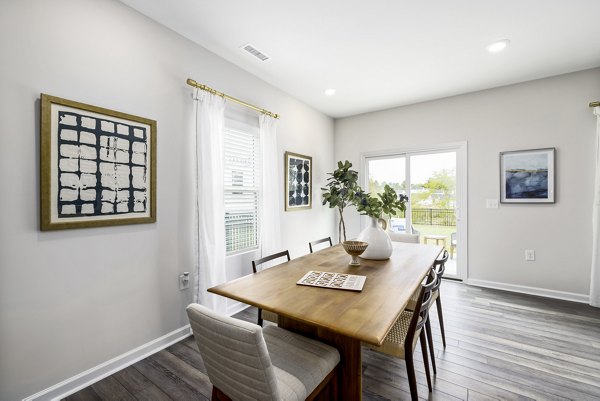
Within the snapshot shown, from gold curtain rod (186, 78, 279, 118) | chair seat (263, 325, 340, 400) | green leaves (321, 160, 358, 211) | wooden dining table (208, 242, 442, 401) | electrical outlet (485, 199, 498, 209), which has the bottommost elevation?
chair seat (263, 325, 340, 400)

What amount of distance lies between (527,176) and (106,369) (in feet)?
15.8

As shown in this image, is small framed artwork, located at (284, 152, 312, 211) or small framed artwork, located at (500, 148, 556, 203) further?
small framed artwork, located at (284, 152, 312, 211)

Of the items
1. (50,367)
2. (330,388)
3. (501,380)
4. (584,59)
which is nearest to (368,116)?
(584,59)

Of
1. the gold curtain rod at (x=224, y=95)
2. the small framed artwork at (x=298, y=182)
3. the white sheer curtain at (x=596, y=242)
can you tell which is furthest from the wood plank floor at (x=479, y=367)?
the gold curtain rod at (x=224, y=95)

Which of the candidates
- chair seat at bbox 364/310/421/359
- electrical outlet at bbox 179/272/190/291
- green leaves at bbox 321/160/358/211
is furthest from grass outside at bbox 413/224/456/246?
electrical outlet at bbox 179/272/190/291

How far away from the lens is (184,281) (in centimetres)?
238

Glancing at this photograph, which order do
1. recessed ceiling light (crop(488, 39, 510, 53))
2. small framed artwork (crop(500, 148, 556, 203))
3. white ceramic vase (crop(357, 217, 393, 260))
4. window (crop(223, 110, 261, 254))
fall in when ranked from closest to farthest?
white ceramic vase (crop(357, 217, 393, 260)) < recessed ceiling light (crop(488, 39, 510, 53)) < window (crop(223, 110, 261, 254)) < small framed artwork (crop(500, 148, 556, 203))

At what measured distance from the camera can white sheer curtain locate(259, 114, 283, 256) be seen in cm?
317

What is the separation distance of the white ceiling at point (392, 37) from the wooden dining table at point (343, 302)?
6.56 feet

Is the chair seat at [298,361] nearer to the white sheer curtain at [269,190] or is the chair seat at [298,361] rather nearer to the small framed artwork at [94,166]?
the small framed artwork at [94,166]

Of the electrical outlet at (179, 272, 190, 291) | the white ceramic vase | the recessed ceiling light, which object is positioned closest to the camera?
the white ceramic vase

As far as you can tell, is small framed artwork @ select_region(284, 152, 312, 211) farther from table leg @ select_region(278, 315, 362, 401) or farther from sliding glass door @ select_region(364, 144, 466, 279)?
table leg @ select_region(278, 315, 362, 401)

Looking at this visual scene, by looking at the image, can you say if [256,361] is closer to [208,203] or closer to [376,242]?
[376,242]

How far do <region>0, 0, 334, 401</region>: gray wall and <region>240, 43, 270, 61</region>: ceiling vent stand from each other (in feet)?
1.19
